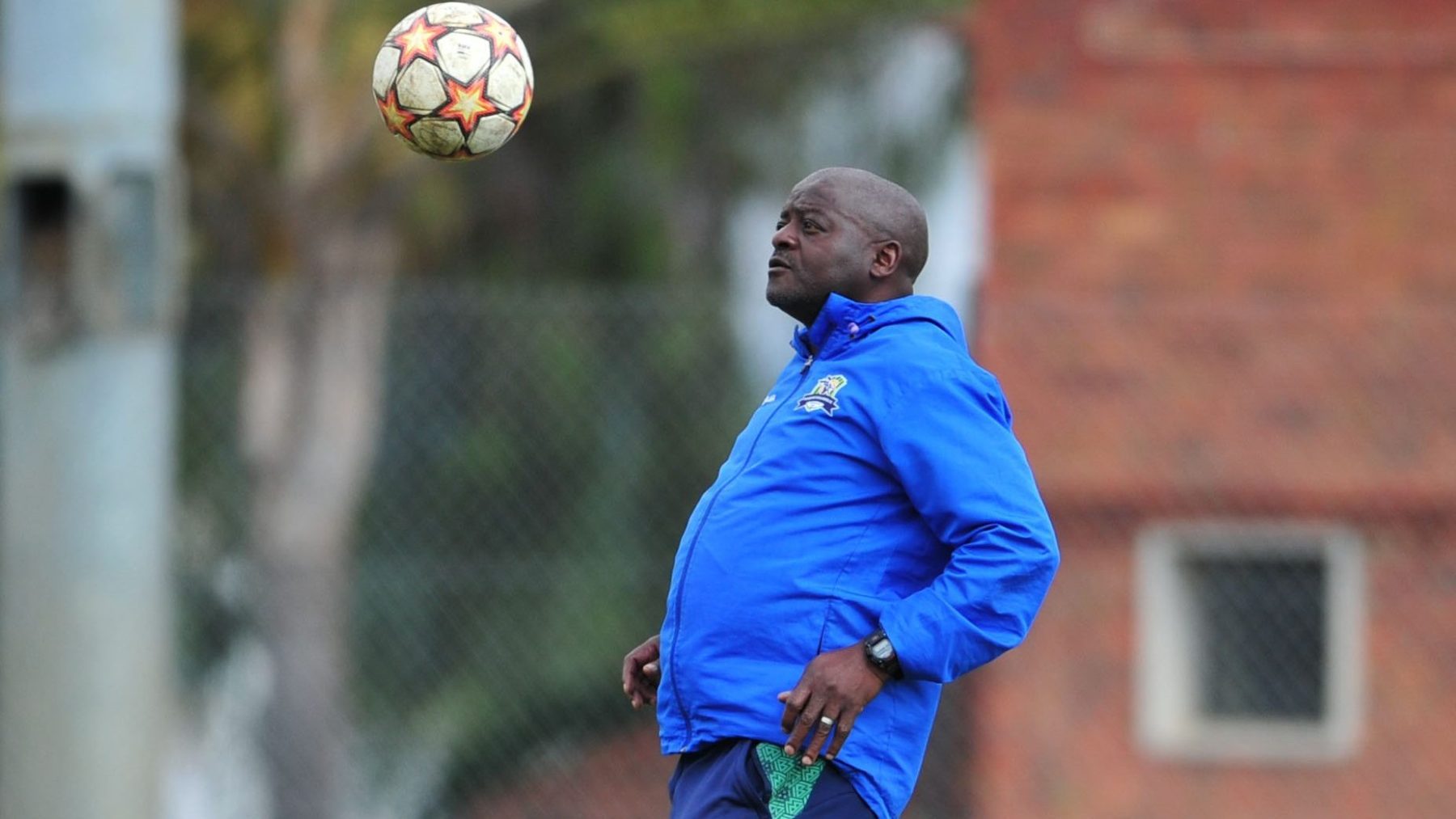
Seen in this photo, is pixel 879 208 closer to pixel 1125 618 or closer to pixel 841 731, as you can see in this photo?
pixel 841 731

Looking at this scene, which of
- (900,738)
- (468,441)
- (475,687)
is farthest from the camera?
(475,687)

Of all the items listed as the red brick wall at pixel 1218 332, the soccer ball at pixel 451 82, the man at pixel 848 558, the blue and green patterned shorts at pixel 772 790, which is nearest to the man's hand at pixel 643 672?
the man at pixel 848 558

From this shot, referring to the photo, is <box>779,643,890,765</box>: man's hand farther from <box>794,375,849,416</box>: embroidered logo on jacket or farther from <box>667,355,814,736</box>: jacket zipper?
<box>794,375,849,416</box>: embroidered logo on jacket

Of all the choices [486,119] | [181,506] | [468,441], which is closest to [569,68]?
[468,441]

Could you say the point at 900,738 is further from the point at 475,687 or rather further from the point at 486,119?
the point at 475,687

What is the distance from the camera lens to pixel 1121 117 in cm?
938

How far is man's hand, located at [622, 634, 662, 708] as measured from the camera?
14.3ft

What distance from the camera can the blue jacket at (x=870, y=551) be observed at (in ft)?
12.6

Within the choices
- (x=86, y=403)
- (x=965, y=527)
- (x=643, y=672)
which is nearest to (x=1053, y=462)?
(x=86, y=403)

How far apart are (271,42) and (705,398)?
3.32m

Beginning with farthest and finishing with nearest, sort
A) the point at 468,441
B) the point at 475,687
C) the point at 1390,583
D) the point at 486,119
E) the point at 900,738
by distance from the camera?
the point at 475,687, the point at 468,441, the point at 1390,583, the point at 486,119, the point at 900,738

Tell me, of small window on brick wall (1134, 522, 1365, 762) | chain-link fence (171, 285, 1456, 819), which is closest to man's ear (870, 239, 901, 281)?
chain-link fence (171, 285, 1456, 819)

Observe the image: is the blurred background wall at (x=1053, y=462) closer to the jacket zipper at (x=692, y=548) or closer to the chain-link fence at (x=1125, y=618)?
the chain-link fence at (x=1125, y=618)

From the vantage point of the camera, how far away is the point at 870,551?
157 inches
